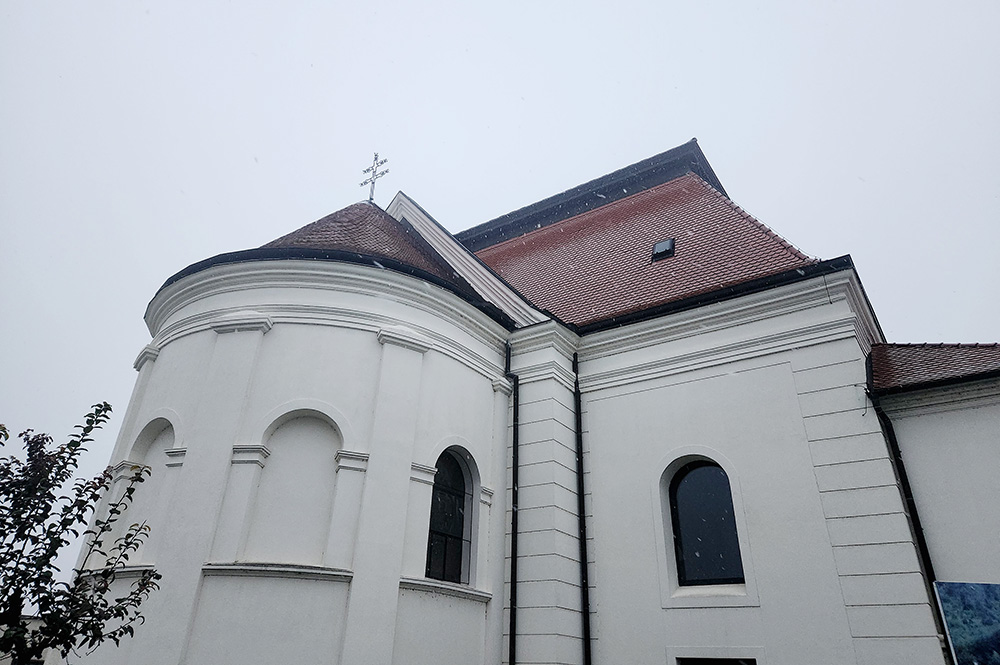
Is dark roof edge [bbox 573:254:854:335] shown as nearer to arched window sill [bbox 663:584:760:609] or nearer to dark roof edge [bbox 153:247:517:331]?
dark roof edge [bbox 153:247:517:331]

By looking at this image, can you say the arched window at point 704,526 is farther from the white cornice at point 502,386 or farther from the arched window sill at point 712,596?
the white cornice at point 502,386

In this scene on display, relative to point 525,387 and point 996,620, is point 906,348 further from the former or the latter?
point 525,387

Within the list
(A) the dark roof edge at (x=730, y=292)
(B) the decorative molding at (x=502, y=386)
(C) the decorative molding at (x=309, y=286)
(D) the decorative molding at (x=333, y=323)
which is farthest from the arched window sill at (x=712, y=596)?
(C) the decorative molding at (x=309, y=286)

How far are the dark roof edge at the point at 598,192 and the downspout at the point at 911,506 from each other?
28.1 ft

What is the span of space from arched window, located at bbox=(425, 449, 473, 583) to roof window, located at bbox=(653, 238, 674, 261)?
5.60 metres

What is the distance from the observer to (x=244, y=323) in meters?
8.91

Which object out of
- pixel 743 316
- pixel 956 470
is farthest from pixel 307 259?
pixel 956 470

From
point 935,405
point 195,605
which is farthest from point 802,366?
point 195,605

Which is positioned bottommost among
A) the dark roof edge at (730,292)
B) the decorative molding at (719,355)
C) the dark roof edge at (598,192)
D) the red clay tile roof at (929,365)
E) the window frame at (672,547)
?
the window frame at (672,547)

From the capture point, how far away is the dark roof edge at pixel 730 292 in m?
8.91

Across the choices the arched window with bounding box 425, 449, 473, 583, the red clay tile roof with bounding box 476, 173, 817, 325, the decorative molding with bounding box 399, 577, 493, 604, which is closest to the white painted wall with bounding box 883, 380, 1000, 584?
the red clay tile roof with bounding box 476, 173, 817, 325

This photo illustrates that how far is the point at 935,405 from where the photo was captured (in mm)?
8383

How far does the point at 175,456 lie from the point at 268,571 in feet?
7.00

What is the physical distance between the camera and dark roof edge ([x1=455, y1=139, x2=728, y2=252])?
1605cm
